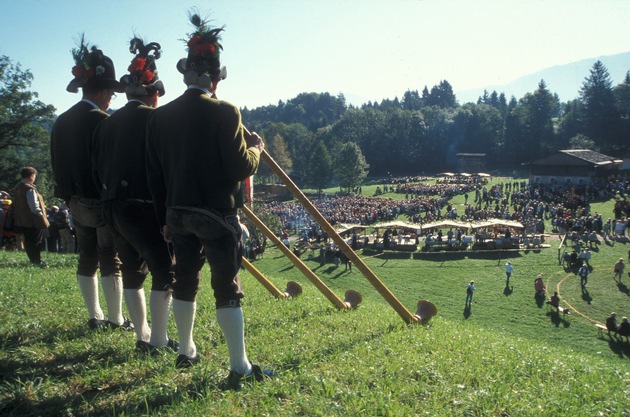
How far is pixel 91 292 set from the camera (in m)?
4.48

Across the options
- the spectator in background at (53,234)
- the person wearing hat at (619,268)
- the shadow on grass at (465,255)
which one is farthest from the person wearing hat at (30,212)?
the shadow on grass at (465,255)

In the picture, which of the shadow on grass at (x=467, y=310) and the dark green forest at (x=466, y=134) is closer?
the shadow on grass at (x=467, y=310)

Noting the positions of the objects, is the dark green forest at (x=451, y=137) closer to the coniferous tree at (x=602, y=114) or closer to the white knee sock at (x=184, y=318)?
the coniferous tree at (x=602, y=114)

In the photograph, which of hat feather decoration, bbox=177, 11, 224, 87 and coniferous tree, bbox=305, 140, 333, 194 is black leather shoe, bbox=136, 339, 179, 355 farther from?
coniferous tree, bbox=305, 140, 333, 194

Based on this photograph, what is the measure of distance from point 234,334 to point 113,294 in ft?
5.76

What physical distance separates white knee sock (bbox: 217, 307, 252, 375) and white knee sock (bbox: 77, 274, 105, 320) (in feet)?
6.00

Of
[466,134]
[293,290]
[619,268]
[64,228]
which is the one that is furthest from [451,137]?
[293,290]

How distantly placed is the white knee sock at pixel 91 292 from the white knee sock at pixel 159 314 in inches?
39.7

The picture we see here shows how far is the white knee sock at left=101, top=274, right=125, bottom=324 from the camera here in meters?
4.40

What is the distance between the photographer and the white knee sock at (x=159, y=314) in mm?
3705

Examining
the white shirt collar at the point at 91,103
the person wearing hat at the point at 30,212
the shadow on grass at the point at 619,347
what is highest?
the white shirt collar at the point at 91,103

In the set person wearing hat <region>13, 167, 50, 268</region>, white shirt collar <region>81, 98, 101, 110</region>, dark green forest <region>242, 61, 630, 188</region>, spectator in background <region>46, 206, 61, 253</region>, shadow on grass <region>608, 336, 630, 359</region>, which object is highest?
dark green forest <region>242, 61, 630, 188</region>

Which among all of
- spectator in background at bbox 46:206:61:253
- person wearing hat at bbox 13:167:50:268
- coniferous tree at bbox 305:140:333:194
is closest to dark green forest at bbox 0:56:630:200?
coniferous tree at bbox 305:140:333:194

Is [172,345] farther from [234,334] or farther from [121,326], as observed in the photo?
[234,334]
